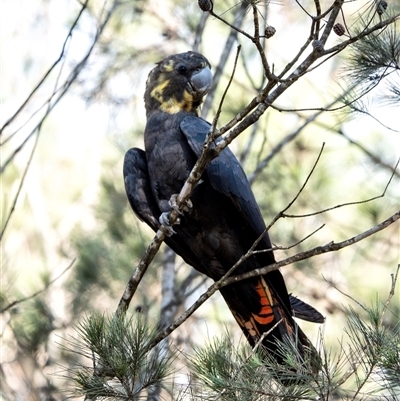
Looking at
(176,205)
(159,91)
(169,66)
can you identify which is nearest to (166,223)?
(176,205)

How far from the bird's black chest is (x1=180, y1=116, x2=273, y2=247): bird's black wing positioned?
7 centimetres

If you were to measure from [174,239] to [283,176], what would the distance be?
244 centimetres

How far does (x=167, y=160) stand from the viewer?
3.84 meters

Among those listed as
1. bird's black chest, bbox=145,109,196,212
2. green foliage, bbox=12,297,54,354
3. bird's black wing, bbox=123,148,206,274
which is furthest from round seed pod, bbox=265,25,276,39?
green foliage, bbox=12,297,54,354

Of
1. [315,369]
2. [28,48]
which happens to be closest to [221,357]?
[315,369]

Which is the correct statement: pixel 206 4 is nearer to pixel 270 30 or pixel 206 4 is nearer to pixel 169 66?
pixel 270 30

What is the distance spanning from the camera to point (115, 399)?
264cm

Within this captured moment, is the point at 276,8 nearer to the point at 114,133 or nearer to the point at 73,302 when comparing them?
the point at 114,133

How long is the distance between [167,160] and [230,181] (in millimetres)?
345

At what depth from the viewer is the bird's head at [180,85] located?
4234 mm

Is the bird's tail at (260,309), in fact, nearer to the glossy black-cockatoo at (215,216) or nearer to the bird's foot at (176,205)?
the glossy black-cockatoo at (215,216)

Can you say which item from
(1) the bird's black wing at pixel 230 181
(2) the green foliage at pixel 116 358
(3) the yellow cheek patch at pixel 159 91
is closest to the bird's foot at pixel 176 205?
(1) the bird's black wing at pixel 230 181

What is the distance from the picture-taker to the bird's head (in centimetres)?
423

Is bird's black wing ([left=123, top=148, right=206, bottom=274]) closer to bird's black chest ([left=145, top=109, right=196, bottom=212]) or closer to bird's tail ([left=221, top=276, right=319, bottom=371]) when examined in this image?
bird's black chest ([left=145, top=109, right=196, bottom=212])
